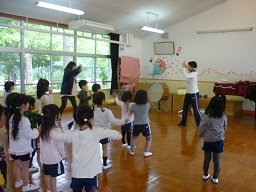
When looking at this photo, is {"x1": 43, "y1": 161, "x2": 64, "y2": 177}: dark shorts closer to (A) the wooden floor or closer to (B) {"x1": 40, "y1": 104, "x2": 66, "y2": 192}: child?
(B) {"x1": 40, "y1": 104, "x2": 66, "y2": 192}: child

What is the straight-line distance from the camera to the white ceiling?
19.2 feet

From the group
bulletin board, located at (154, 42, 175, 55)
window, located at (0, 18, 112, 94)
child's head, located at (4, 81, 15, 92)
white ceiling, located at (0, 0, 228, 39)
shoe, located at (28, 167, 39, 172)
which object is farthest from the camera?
bulletin board, located at (154, 42, 175, 55)

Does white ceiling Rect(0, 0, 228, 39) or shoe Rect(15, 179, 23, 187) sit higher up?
white ceiling Rect(0, 0, 228, 39)

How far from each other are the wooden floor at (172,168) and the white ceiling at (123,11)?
2.88 meters

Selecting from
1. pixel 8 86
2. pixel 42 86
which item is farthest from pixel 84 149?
pixel 8 86

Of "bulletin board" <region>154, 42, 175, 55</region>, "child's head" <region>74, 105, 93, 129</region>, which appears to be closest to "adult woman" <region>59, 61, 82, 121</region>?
"child's head" <region>74, 105, 93, 129</region>

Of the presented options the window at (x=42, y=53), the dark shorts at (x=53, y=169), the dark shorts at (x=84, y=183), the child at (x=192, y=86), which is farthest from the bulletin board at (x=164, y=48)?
the dark shorts at (x=84, y=183)

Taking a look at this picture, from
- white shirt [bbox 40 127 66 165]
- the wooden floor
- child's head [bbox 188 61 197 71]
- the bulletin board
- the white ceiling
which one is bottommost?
the wooden floor

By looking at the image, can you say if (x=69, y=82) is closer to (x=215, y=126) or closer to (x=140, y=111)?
(x=140, y=111)

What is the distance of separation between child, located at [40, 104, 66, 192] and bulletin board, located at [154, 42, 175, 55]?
24.0 ft

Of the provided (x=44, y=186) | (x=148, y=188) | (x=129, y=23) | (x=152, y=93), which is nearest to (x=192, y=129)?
(x=152, y=93)

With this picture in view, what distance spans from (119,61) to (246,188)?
21.7ft

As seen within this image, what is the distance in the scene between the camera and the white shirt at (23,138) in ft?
7.55

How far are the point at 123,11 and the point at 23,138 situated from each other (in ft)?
17.7
